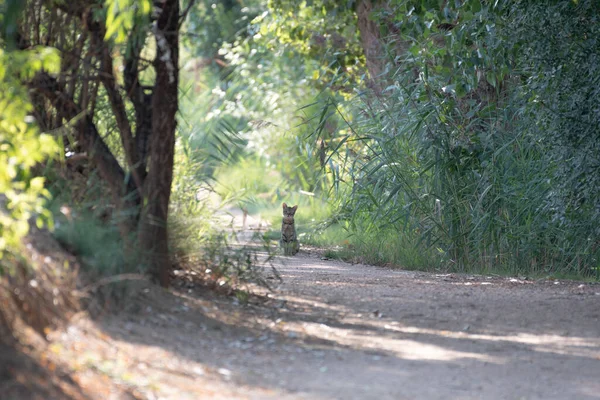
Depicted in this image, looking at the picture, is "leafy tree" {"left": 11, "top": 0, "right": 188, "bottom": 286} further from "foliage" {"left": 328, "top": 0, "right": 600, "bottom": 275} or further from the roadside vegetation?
"foliage" {"left": 328, "top": 0, "right": 600, "bottom": 275}

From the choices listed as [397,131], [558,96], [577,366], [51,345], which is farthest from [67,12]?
[397,131]

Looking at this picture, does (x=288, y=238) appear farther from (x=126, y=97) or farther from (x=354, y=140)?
(x=126, y=97)

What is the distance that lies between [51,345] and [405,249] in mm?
6912

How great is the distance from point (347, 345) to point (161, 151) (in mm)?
1849

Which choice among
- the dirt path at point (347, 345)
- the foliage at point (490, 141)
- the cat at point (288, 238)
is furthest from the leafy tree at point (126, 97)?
the cat at point (288, 238)

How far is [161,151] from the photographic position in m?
6.11

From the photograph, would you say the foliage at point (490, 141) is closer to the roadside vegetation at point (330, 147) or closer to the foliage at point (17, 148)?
the roadside vegetation at point (330, 147)

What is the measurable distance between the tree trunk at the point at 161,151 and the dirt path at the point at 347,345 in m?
0.36

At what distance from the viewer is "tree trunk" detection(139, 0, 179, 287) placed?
6.03 metres

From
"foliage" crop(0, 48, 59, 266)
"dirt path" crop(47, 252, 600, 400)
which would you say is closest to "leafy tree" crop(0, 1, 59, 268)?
"foliage" crop(0, 48, 59, 266)

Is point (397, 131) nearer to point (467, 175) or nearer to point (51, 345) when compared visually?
point (467, 175)

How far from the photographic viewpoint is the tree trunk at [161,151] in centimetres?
603

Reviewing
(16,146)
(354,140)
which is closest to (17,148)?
(16,146)

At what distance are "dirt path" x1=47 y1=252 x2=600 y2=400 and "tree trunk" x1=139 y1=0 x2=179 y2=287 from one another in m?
0.36
